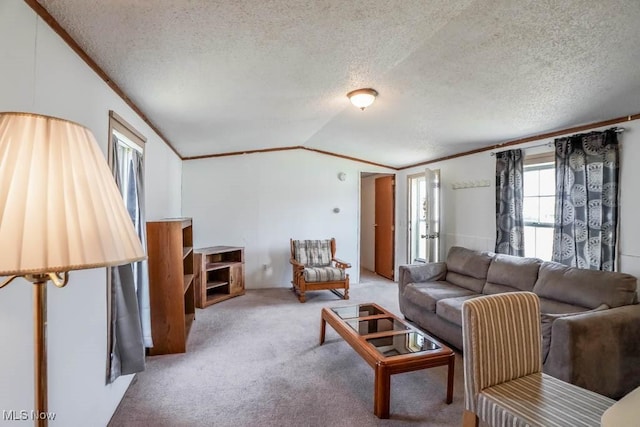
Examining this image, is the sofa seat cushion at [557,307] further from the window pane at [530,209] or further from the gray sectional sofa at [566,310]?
the window pane at [530,209]

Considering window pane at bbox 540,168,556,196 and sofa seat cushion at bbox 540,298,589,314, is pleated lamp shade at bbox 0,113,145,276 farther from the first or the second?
window pane at bbox 540,168,556,196

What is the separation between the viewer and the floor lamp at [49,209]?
625 mm

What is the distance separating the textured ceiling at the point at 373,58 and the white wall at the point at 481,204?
0.40 meters

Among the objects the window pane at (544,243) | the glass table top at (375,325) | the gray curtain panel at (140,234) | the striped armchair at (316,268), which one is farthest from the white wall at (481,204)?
the gray curtain panel at (140,234)

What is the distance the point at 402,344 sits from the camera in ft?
7.79

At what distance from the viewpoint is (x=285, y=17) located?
155 centimetres

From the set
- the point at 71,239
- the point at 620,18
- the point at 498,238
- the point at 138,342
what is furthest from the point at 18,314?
the point at 498,238

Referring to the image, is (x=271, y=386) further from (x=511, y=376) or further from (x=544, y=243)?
(x=544, y=243)

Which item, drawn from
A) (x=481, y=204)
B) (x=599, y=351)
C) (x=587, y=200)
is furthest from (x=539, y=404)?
(x=481, y=204)

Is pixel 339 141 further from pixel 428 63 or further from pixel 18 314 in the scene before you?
pixel 18 314

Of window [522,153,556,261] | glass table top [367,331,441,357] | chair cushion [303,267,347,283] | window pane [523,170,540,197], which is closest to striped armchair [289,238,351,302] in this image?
chair cushion [303,267,347,283]

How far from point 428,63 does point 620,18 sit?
1.00 meters

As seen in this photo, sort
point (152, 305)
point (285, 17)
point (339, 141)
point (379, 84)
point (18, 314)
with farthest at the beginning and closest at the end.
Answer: point (339, 141), point (152, 305), point (379, 84), point (285, 17), point (18, 314)

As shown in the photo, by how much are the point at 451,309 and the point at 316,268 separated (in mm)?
2211
